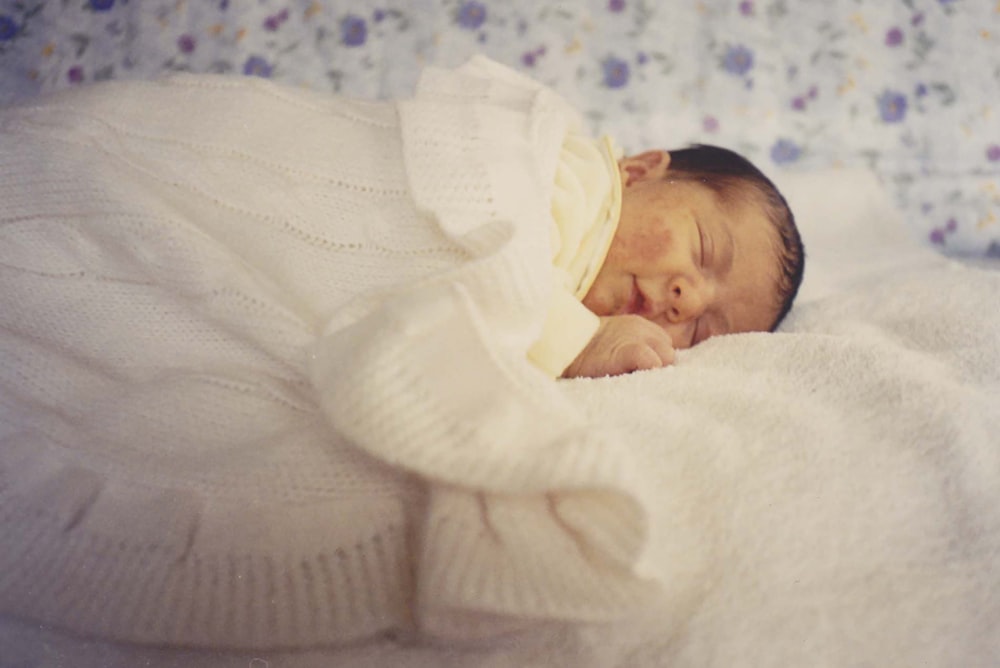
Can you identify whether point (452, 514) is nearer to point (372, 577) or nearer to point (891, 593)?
point (372, 577)

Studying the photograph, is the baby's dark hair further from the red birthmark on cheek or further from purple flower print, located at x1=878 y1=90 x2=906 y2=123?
purple flower print, located at x1=878 y1=90 x2=906 y2=123

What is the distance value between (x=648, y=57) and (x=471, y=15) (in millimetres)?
346

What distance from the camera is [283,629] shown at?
509 mm

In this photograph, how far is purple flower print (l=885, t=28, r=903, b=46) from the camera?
4.63 ft

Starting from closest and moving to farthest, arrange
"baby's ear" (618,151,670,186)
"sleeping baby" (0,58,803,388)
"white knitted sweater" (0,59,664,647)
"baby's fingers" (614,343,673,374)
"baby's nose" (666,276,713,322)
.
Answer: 1. "white knitted sweater" (0,59,664,647)
2. "sleeping baby" (0,58,803,388)
3. "baby's fingers" (614,343,673,374)
4. "baby's nose" (666,276,713,322)
5. "baby's ear" (618,151,670,186)

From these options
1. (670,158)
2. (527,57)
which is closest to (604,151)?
(670,158)

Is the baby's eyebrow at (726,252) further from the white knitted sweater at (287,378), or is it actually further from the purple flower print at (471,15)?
the purple flower print at (471,15)

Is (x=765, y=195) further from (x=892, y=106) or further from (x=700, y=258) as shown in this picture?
(x=892, y=106)

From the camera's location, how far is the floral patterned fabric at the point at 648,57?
1407mm

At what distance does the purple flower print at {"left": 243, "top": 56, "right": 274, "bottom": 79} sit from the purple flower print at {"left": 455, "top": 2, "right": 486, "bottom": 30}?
370 mm

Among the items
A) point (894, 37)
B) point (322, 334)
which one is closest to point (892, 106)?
point (894, 37)

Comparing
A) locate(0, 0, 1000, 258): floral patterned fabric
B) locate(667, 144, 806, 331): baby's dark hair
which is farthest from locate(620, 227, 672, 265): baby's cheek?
locate(0, 0, 1000, 258): floral patterned fabric

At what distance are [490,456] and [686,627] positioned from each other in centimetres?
17

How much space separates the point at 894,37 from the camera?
1.41 metres
